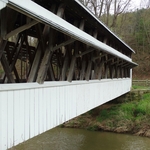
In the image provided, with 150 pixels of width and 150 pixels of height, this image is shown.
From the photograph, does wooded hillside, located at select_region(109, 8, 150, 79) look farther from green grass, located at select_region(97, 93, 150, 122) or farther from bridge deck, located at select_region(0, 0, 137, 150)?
bridge deck, located at select_region(0, 0, 137, 150)

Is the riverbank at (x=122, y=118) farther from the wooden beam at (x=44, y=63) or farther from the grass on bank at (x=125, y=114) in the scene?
the wooden beam at (x=44, y=63)

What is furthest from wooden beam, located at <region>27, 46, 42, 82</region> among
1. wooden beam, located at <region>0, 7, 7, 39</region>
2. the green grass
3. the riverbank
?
the green grass

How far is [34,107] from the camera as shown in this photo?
15.2 ft

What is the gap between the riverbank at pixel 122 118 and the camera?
13352mm

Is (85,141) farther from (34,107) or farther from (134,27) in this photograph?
(134,27)

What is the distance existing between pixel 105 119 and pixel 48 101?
32.2 feet

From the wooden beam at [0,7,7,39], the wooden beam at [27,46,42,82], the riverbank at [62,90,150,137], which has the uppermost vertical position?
the wooden beam at [0,7,7,39]

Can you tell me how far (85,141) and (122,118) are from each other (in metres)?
3.09

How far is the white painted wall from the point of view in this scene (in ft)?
12.8

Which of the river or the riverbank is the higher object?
the riverbank

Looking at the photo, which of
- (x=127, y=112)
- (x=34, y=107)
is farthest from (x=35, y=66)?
(x=127, y=112)

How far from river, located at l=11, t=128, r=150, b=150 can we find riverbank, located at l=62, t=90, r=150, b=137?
55cm

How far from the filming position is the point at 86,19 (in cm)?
757

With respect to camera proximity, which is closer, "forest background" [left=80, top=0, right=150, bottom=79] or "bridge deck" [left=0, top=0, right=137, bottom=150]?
"bridge deck" [left=0, top=0, right=137, bottom=150]
